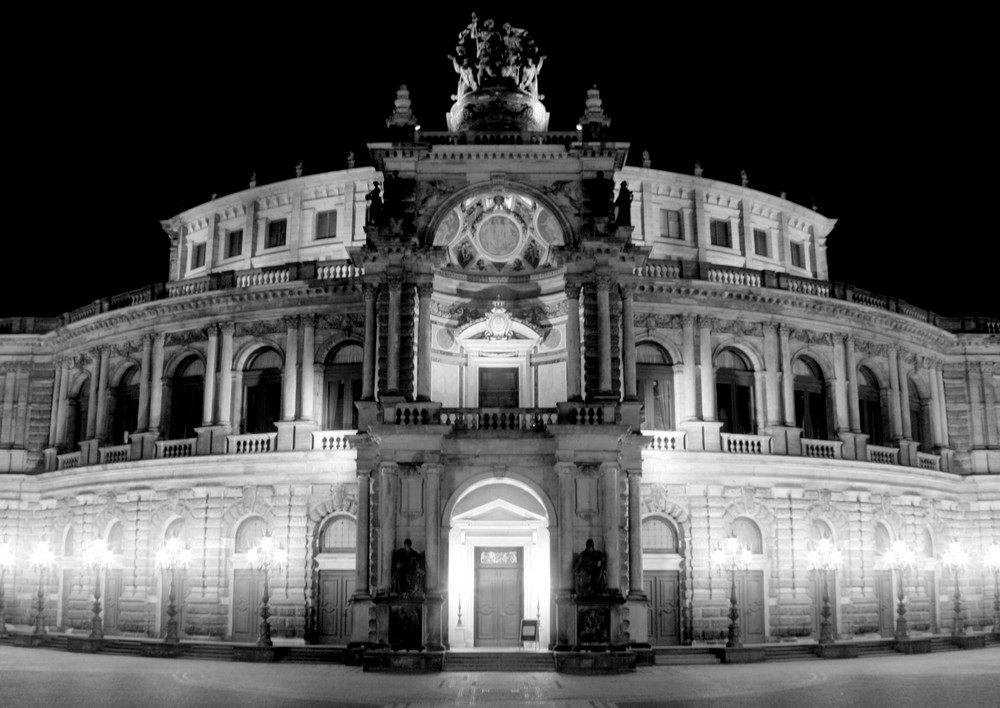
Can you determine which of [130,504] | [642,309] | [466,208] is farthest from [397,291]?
[130,504]

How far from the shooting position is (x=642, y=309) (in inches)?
1708

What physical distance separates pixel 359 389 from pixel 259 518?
690 centimetres

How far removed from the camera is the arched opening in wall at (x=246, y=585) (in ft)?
139

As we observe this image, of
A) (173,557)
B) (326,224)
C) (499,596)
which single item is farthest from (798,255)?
(173,557)

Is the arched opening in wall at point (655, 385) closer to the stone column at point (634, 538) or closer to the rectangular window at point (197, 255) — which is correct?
the stone column at point (634, 538)

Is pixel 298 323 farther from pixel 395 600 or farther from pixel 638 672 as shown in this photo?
pixel 638 672

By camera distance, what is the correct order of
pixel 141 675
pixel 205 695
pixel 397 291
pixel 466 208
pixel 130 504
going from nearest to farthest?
pixel 205 695 < pixel 141 675 < pixel 397 291 < pixel 466 208 < pixel 130 504

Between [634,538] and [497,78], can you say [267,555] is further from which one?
[497,78]

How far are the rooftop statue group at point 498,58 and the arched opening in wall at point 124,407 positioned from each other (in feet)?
68.7

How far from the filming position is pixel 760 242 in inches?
2064

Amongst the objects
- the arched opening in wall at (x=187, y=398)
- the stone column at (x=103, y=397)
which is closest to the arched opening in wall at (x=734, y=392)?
the arched opening in wall at (x=187, y=398)

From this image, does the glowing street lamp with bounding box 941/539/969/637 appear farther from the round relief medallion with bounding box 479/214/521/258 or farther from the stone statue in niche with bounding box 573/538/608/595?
the round relief medallion with bounding box 479/214/521/258

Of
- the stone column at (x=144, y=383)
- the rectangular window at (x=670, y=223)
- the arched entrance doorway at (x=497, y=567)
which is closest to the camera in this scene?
the arched entrance doorway at (x=497, y=567)

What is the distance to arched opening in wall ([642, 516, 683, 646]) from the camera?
133ft
